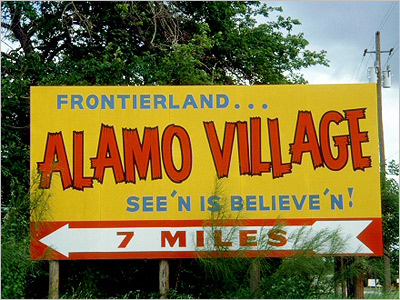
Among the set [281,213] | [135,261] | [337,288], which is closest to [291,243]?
[281,213]

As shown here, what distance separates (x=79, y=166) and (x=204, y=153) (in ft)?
7.03

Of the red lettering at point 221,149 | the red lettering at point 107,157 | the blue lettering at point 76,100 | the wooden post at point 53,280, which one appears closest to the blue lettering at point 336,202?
the red lettering at point 221,149

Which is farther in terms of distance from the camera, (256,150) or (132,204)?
(256,150)

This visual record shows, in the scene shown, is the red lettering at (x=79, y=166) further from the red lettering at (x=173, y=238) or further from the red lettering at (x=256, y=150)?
the red lettering at (x=256, y=150)

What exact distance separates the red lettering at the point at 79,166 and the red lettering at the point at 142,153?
0.70 metres

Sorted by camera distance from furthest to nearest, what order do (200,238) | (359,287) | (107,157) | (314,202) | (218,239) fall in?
(359,287), (107,157), (314,202), (200,238), (218,239)

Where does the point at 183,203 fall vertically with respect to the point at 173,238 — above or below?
above

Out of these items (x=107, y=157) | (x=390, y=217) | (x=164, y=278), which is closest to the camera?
(x=107, y=157)

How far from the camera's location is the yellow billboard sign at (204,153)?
11445mm

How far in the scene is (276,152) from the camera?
11555 mm

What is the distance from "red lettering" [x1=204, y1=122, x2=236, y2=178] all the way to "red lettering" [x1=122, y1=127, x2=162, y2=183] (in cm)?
91

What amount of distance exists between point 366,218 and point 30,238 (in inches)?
224

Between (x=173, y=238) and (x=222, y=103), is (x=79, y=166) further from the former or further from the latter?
(x=222, y=103)

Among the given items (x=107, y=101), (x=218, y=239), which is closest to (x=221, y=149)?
(x=218, y=239)
